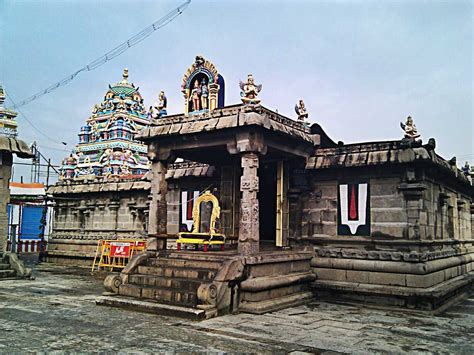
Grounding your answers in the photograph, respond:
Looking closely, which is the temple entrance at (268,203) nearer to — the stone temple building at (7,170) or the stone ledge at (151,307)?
the stone ledge at (151,307)

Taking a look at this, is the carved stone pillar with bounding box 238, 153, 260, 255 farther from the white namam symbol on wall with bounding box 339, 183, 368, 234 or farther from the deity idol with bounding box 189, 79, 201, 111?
the white namam symbol on wall with bounding box 339, 183, 368, 234

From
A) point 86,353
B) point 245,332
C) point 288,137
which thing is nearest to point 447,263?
point 288,137

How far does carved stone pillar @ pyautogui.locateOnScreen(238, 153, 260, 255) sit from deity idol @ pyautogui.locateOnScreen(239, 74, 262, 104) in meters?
1.45

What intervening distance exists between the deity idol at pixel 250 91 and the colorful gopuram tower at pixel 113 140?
28839mm

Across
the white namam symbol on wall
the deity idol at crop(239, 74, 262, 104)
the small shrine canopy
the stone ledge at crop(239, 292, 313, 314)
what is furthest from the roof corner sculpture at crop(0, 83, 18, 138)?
the white namam symbol on wall

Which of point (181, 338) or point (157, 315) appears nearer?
point (181, 338)

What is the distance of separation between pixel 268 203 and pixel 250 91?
6023 mm

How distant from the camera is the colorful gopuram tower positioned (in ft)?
135

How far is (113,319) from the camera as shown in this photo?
9.91m

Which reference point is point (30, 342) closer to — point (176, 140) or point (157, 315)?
point (157, 315)

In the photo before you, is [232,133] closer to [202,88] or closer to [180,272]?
[202,88]

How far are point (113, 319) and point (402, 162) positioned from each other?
8691mm

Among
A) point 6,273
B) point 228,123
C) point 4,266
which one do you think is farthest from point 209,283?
point 4,266

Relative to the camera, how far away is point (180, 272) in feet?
39.0
